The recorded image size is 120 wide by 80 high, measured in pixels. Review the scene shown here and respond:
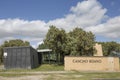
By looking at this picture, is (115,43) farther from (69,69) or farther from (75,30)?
(69,69)

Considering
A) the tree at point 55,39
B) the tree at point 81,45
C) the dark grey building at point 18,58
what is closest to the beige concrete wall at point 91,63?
the dark grey building at point 18,58

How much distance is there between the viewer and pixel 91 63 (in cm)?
3641

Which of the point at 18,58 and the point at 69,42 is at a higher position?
the point at 69,42

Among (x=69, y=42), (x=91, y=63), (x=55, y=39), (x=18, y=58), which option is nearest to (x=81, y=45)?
(x=69, y=42)

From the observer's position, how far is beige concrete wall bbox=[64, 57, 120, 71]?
3584 cm

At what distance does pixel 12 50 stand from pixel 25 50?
2231 millimetres

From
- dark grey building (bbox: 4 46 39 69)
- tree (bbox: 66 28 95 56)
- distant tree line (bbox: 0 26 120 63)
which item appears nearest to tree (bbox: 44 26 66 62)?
distant tree line (bbox: 0 26 120 63)

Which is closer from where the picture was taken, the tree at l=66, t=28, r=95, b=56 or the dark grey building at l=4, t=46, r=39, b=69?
the dark grey building at l=4, t=46, r=39, b=69

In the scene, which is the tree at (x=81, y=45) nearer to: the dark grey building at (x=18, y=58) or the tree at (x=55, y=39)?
the tree at (x=55, y=39)

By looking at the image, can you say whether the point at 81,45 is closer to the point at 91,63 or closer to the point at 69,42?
the point at 69,42

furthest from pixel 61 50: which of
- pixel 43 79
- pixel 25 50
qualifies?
pixel 43 79

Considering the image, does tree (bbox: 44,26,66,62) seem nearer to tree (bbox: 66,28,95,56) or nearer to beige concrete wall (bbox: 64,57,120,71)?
tree (bbox: 66,28,95,56)

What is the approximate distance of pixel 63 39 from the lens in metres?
48.5

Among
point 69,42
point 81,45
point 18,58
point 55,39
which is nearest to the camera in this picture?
point 18,58
